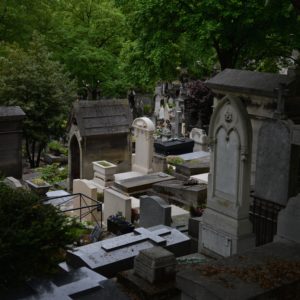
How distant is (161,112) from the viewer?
31.4 metres

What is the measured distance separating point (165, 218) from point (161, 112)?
21008 millimetres

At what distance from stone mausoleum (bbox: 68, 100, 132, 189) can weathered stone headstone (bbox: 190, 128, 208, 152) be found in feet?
15.9

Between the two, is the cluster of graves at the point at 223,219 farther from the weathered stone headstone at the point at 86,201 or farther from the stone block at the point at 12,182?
the stone block at the point at 12,182

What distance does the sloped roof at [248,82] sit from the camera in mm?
12719

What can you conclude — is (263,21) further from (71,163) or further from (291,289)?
(291,289)

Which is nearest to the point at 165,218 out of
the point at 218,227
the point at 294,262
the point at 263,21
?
the point at 218,227

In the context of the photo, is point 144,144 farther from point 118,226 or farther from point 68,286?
point 68,286

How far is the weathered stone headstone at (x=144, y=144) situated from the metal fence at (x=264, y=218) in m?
7.79

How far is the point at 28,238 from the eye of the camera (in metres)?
6.14

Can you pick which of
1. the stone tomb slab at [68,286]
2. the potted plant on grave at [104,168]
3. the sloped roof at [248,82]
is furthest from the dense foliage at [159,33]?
the stone tomb slab at [68,286]

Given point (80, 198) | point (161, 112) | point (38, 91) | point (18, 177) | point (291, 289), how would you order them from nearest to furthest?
point (291, 289) < point (80, 198) < point (18, 177) < point (38, 91) < point (161, 112)

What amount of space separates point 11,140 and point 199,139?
33.0ft

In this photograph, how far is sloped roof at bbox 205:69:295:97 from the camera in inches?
501

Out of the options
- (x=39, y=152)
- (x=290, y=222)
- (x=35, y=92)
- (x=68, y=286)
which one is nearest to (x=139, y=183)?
(x=35, y=92)
